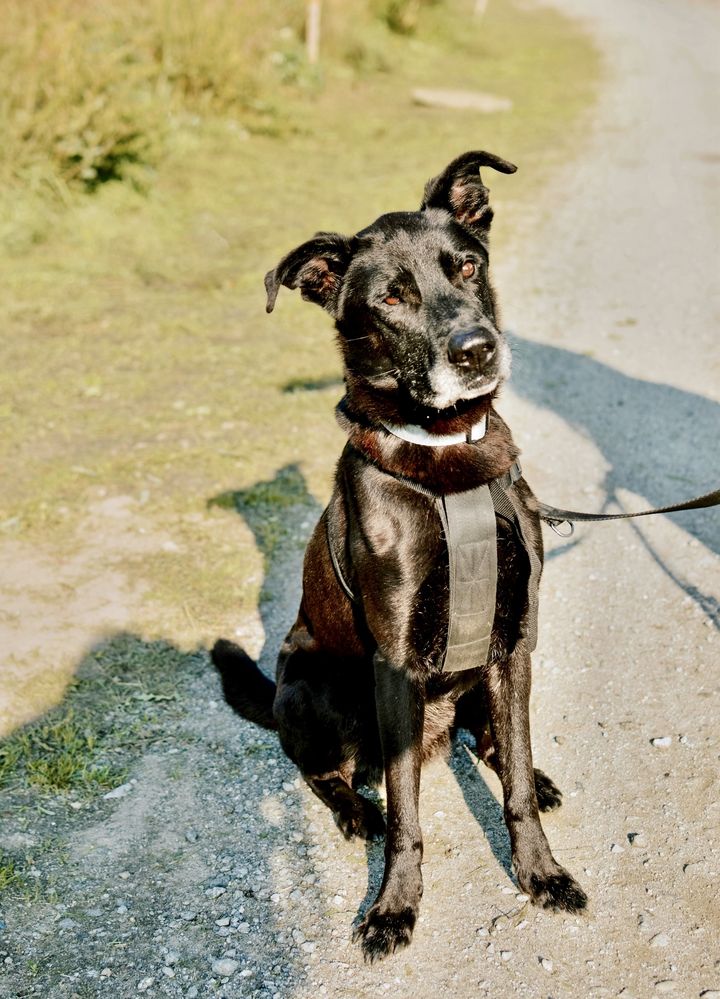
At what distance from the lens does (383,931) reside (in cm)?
256

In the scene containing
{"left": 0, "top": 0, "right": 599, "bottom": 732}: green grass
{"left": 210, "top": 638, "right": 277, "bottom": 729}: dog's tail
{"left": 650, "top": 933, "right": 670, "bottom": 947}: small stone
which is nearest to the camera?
{"left": 650, "top": 933, "right": 670, "bottom": 947}: small stone

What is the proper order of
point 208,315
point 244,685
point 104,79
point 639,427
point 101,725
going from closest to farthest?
point 244,685 < point 101,725 < point 639,427 < point 208,315 < point 104,79

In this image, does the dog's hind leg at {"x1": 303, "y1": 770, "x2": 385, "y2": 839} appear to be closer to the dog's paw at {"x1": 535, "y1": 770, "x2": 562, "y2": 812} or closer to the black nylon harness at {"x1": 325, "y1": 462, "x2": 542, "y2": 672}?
the dog's paw at {"x1": 535, "y1": 770, "x2": 562, "y2": 812}

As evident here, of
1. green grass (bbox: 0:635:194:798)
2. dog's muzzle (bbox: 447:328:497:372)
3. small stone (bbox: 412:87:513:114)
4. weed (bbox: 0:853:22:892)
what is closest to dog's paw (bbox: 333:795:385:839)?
green grass (bbox: 0:635:194:798)

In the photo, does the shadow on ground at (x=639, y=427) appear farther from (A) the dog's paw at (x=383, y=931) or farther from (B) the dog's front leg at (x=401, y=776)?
(A) the dog's paw at (x=383, y=931)

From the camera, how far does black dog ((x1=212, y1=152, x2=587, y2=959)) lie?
2.66 m

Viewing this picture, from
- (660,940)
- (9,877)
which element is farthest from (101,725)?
(660,940)

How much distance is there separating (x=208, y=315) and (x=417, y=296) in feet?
15.8

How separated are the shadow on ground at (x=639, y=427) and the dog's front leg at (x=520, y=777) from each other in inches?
55.2

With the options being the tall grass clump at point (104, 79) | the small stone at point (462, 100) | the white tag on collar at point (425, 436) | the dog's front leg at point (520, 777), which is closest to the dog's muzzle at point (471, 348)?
the white tag on collar at point (425, 436)

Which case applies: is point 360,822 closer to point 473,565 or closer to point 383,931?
point 383,931

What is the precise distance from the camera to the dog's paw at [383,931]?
8.34 feet

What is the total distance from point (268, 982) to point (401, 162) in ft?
32.1

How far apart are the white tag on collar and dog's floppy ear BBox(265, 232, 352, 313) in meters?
0.52
